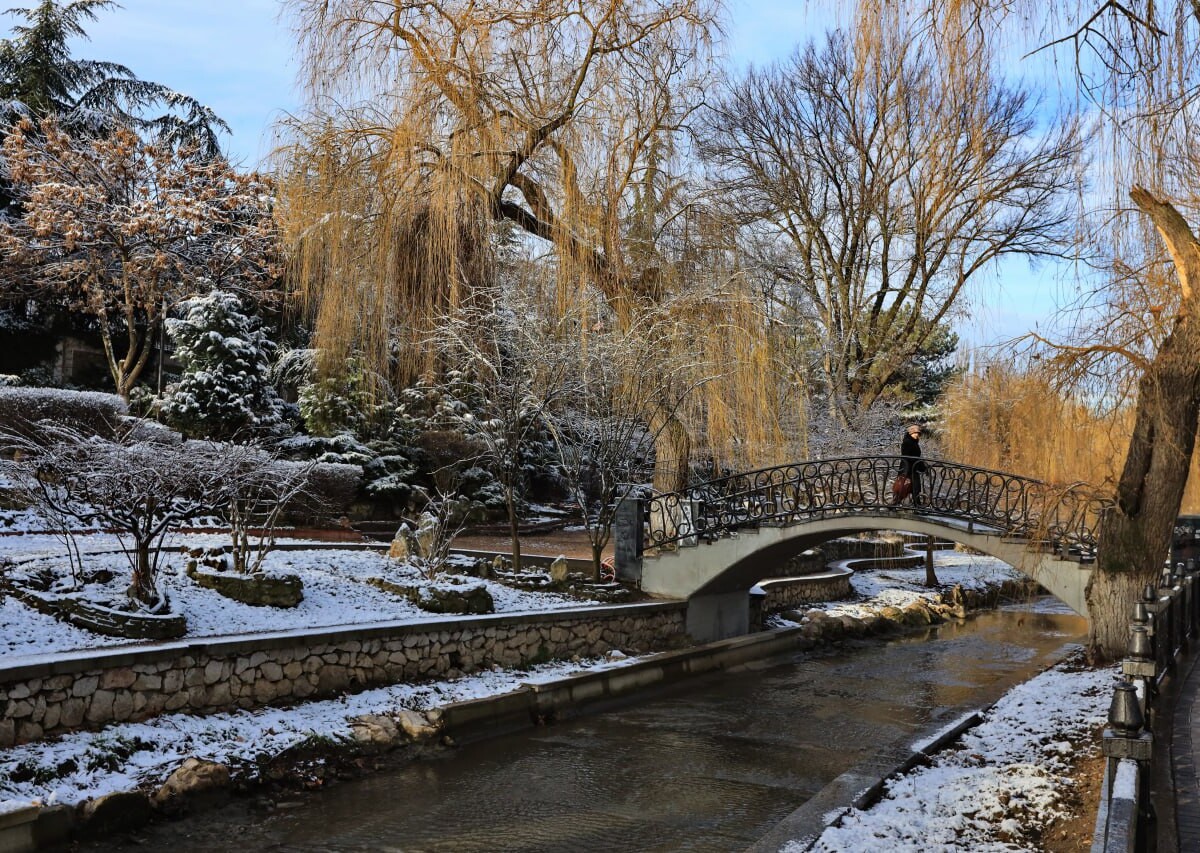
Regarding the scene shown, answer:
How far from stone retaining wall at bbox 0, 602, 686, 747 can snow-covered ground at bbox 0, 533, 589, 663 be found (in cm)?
37

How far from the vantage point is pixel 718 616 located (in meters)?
16.5

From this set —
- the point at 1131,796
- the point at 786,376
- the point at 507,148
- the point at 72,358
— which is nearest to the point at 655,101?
the point at 507,148

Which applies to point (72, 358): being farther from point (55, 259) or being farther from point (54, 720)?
point (54, 720)

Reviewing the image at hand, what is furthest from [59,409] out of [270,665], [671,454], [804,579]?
[804,579]

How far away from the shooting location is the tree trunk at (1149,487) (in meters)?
10.1

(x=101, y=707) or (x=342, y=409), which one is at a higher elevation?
(x=342, y=409)

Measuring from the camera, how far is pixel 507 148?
13.0m

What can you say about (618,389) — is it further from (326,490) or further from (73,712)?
(73,712)

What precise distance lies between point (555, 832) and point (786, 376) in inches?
502

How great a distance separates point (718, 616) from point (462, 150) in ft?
27.7

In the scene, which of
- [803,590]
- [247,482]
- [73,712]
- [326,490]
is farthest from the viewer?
[803,590]

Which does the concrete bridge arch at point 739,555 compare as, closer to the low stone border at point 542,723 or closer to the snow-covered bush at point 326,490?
the low stone border at point 542,723

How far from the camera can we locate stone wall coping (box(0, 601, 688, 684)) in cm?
755

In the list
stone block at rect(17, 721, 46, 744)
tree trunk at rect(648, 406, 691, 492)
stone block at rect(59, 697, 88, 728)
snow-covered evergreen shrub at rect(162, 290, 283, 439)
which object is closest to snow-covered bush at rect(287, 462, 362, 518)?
snow-covered evergreen shrub at rect(162, 290, 283, 439)
